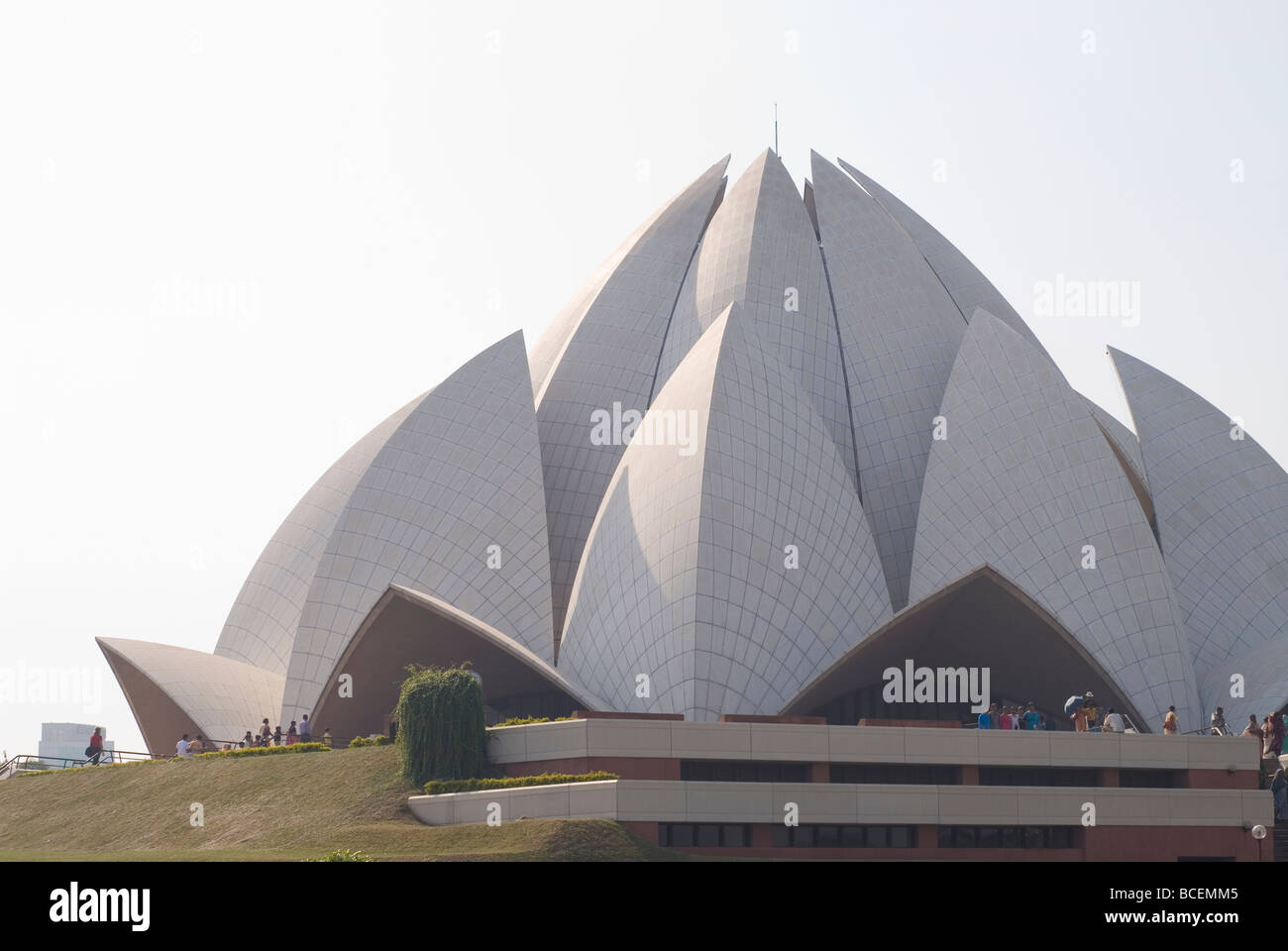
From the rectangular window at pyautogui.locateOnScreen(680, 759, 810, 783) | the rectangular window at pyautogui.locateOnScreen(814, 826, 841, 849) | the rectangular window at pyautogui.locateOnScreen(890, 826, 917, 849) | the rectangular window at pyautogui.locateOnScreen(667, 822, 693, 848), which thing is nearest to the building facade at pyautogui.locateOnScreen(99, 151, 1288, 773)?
the rectangular window at pyautogui.locateOnScreen(890, 826, 917, 849)

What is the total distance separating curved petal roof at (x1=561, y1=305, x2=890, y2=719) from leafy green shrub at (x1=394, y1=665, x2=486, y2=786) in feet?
→ 14.5

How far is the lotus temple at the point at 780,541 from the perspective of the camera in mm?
30203

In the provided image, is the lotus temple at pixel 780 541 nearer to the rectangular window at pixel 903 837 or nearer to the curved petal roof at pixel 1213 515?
the curved petal roof at pixel 1213 515

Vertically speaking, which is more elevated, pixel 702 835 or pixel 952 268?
pixel 952 268

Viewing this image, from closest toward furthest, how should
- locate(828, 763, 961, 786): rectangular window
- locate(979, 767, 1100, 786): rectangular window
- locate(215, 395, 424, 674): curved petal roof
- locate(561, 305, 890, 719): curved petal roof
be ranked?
locate(828, 763, 961, 786): rectangular window → locate(979, 767, 1100, 786): rectangular window → locate(561, 305, 890, 719): curved petal roof → locate(215, 395, 424, 674): curved petal roof

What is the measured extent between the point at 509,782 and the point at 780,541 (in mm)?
9194

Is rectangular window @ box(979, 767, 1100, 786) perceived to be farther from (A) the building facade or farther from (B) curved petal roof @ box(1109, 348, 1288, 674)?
(B) curved petal roof @ box(1109, 348, 1288, 674)

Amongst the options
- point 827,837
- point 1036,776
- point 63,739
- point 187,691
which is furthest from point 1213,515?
point 63,739

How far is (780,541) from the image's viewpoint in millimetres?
32062

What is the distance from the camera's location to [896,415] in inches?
1539

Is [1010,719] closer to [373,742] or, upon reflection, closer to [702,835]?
[702,835]

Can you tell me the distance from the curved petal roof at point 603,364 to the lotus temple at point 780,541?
0.09 meters

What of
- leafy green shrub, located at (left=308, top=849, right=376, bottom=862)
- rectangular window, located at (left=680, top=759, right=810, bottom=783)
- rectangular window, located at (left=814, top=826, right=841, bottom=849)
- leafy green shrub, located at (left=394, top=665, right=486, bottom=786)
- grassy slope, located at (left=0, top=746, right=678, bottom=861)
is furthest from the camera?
leafy green shrub, located at (left=394, top=665, right=486, bottom=786)

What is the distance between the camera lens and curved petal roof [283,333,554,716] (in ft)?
120
